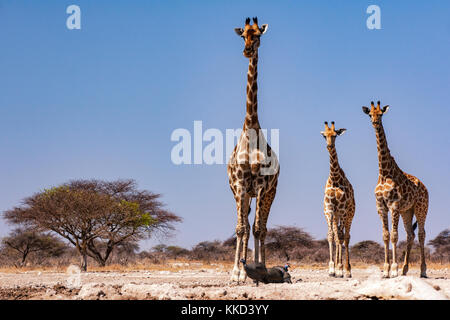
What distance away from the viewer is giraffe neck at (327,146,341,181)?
1550 cm

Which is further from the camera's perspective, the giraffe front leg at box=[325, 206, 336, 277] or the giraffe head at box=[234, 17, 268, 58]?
the giraffe front leg at box=[325, 206, 336, 277]

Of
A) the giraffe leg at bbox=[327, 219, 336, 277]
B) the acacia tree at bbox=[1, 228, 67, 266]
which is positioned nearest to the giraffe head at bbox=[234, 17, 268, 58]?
the giraffe leg at bbox=[327, 219, 336, 277]

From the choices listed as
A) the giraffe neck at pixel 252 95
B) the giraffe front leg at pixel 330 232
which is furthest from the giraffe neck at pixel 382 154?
the giraffe neck at pixel 252 95

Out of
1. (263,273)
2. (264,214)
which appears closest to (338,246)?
(264,214)

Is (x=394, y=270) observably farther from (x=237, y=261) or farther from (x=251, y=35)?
(x=251, y=35)

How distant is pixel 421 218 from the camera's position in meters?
15.7

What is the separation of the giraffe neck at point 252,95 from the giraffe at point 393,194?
10.8ft

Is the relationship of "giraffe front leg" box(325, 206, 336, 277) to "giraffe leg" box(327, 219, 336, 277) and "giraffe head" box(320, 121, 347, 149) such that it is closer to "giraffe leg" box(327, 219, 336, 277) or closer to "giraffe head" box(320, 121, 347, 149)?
"giraffe leg" box(327, 219, 336, 277)

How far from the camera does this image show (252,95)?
13.0m

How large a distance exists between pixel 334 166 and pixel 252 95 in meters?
3.90

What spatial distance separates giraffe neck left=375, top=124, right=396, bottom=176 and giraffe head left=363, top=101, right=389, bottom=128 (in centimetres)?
18

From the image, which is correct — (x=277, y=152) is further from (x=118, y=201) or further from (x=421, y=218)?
(x=118, y=201)

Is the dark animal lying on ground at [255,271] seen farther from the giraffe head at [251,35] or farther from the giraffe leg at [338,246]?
the giraffe leg at [338,246]
